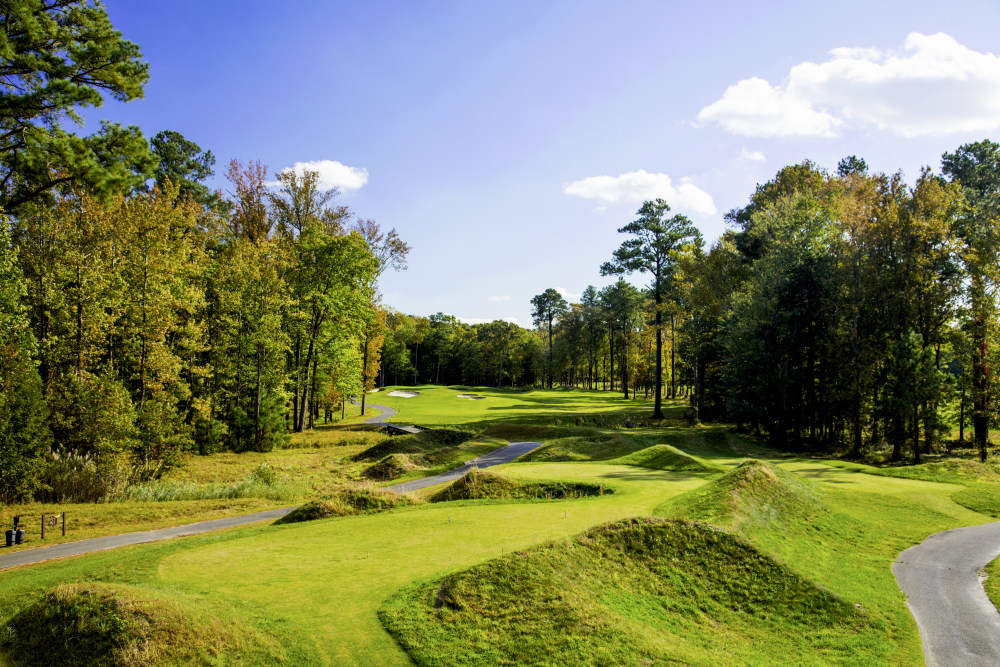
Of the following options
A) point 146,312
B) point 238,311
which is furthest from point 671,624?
point 238,311

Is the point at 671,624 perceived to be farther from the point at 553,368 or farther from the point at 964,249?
the point at 553,368

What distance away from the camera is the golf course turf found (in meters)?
8.16

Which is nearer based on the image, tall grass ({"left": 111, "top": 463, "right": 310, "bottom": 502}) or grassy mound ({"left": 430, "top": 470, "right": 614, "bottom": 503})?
grassy mound ({"left": 430, "top": 470, "right": 614, "bottom": 503})

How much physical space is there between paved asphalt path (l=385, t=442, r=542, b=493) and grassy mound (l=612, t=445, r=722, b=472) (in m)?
5.94

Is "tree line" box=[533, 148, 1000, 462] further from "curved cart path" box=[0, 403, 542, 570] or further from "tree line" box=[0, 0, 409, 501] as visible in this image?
"tree line" box=[0, 0, 409, 501]

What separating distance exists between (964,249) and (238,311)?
43834 millimetres

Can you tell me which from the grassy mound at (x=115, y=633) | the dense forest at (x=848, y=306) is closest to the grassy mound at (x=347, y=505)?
the grassy mound at (x=115, y=633)

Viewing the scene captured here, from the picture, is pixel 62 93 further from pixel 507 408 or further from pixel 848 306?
pixel 507 408

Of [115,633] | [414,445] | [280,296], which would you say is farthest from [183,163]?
[115,633]

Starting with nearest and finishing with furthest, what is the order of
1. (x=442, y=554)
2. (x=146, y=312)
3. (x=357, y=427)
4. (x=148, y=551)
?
1. (x=442, y=554)
2. (x=148, y=551)
3. (x=146, y=312)
4. (x=357, y=427)

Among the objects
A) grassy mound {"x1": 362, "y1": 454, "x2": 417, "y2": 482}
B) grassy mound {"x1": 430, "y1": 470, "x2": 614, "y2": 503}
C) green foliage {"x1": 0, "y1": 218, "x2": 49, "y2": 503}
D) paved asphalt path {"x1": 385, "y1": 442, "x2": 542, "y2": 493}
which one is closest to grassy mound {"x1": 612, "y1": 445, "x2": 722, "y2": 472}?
paved asphalt path {"x1": 385, "y1": 442, "x2": 542, "y2": 493}

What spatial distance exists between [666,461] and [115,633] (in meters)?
21.6

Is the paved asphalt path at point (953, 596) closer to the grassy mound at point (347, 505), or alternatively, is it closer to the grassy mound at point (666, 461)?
the grassy mound at point (666, 461)

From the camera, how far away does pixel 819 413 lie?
37750 mm
